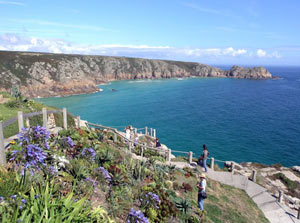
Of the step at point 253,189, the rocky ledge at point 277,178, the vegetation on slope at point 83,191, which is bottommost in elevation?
the rocky ledge at point 277,178

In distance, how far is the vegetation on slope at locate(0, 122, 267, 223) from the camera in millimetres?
4109

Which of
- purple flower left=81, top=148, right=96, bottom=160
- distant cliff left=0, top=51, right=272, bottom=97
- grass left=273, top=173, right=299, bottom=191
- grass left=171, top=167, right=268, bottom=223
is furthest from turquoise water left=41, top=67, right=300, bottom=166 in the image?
purple flower left=81, top=148, right=96, bottom=160

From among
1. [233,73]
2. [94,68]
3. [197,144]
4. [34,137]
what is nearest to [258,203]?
[34,137]

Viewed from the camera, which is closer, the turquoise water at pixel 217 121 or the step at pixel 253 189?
the step at pixel 253 189

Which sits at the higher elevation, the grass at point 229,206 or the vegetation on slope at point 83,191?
the vegetation on slope at point 83,191

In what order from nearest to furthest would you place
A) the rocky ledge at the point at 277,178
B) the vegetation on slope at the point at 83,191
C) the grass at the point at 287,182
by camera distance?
the vegetation on slope at the point at 83,191 → the rocky ledge at the point at 277,178 → the grass at the point at 287,182

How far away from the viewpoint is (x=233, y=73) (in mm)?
138000

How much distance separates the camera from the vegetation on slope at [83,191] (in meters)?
4.11

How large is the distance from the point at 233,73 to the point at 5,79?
12522 centimetres

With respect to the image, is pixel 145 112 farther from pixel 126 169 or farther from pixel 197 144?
pixel 126 169

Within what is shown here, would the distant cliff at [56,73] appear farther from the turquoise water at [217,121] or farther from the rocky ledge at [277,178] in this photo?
the rocky ledge at [277,178]

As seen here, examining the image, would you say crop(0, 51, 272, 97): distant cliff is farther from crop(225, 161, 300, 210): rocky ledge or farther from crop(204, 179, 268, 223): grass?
crop(204, 179, 268, 223): grass

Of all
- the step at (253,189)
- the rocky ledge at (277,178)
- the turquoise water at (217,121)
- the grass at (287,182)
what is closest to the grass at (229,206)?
the step at (253,189)

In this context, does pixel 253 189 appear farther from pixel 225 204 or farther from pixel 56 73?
pixel 56 73
